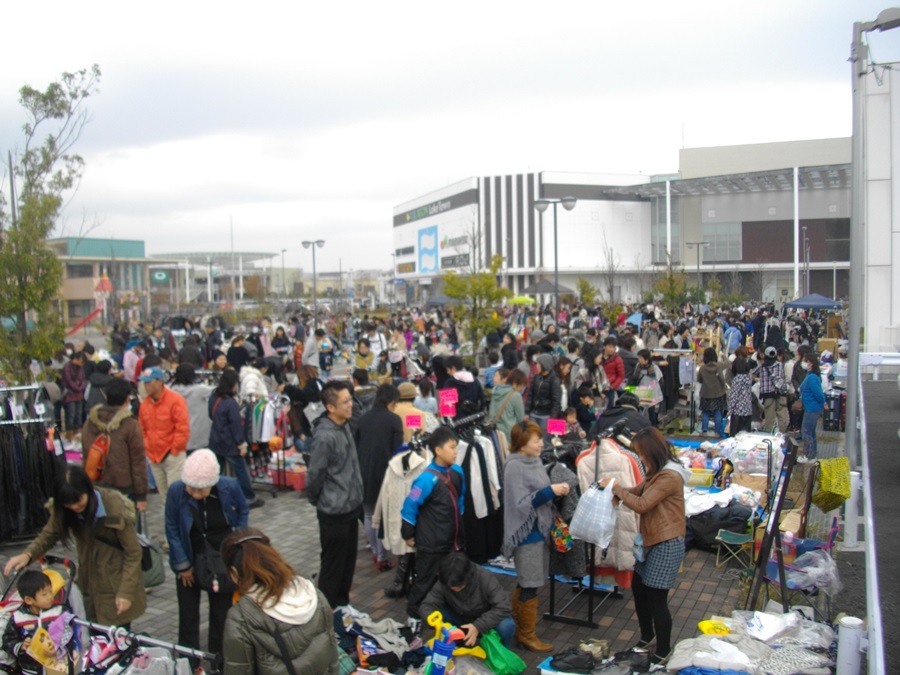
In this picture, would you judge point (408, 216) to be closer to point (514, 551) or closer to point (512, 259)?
point (512, 259)

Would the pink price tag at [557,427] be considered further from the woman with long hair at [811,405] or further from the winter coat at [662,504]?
the woman with long hair at [811,405]

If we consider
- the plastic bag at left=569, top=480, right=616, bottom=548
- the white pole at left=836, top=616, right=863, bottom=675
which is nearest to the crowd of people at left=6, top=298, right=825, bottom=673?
the plastic bag at left=569, top=480, right=616, bottom=548

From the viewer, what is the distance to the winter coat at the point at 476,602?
493 centimetres

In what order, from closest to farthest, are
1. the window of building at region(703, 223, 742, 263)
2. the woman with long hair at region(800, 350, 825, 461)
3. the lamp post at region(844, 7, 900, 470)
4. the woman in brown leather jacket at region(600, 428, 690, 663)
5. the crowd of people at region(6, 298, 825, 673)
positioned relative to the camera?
the crowd of people at region(6, 298, 825, 673) < the woman in brown leather jacket at region(600, 428, 690, 663) < the lamp post at region(844, 7, 900, 470) < the woman with long hair at region(800, 350, 825, 461) < the window of building at region(703, 223, 742, 263)

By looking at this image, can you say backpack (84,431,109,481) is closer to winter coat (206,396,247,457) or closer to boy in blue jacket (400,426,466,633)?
winter coat (206,396,247,457)

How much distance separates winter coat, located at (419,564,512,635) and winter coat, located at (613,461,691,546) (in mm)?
1075

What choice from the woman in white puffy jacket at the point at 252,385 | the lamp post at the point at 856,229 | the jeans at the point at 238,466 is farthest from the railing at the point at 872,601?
the woman in white puffy jacket at the point at 252,385

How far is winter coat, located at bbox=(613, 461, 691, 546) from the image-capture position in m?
4.62

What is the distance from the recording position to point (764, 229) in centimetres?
6191

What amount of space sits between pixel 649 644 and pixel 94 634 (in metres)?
3.56

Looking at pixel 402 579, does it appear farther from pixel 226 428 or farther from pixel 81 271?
pixel 81 271

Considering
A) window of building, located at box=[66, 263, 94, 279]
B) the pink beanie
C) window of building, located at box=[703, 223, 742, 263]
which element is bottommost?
the pink beanie

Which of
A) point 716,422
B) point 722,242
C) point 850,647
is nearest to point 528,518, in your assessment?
point 850,647

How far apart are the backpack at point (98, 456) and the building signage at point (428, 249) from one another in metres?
80.2
